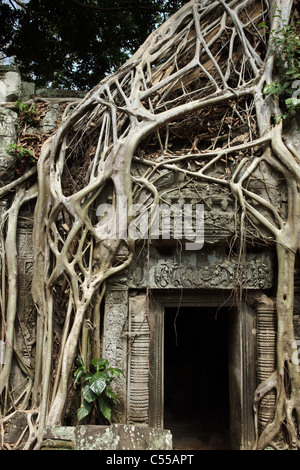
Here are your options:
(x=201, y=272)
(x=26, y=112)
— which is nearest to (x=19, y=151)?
(x=26, y=112)

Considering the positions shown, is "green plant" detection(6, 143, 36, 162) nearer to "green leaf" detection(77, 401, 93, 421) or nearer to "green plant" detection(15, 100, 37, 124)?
"green plant" detection(15, 100, 37, 124)

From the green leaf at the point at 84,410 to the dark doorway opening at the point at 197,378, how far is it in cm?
142

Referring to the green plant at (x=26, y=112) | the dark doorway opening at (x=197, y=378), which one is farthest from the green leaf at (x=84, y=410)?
the green plant at (x=26, y=112)

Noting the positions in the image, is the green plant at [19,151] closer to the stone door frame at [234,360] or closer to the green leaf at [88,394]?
the stone door frame at [234,360]

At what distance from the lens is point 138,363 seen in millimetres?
3072

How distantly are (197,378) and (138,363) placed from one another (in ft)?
8.00

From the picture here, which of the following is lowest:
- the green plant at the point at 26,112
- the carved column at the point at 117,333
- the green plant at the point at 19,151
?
the carved column at the point at 117,333

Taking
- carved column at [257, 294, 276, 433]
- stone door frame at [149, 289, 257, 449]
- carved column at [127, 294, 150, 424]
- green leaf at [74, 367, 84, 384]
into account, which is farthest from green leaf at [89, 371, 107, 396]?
carved column at [257, 294, 276, 433]

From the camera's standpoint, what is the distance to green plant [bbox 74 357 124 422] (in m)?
2.74

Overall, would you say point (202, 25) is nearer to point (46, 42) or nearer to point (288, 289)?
point (288, 289)

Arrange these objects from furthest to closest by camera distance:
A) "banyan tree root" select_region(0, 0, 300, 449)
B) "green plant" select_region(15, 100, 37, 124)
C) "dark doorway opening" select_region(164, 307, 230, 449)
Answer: "dark doorway opening" select_region(164, 307, 230, 449)
"green plant" select_region(15, 100, 37, 124)
"banyan tree root" select_region(0, 0, 300, 449)

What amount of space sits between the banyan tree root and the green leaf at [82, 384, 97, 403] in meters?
0.16

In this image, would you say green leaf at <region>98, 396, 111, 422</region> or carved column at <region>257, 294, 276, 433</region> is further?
carved column at <region>257, 294, 276, 433</region>

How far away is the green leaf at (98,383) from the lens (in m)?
2.71
